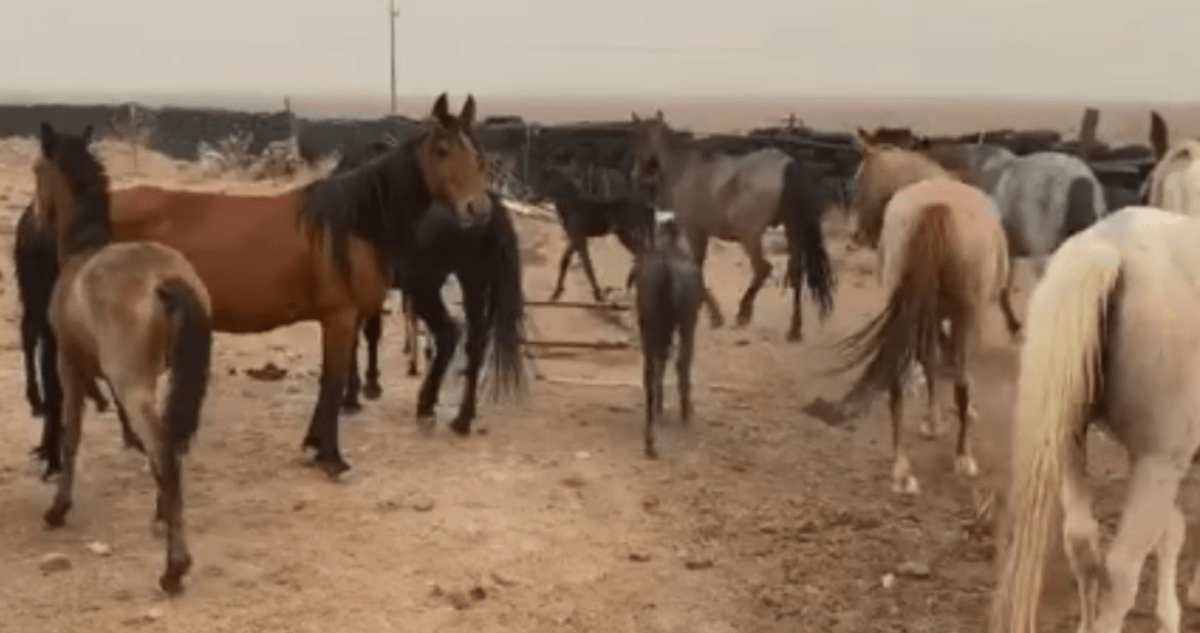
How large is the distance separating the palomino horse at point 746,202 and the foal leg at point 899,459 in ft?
12.0

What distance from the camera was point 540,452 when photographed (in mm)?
7164

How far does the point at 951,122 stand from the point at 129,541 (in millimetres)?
57900

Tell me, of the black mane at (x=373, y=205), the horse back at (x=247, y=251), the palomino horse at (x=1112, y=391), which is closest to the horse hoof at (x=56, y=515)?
the horse back at (x=247, y=251)

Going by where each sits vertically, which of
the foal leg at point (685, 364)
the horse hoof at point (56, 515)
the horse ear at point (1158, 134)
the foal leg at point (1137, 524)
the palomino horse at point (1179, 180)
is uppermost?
the horse ear at point (1158, 134)

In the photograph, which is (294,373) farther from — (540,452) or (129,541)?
(129,541)

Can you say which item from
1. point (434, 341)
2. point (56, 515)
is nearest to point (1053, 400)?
point (56, 515)

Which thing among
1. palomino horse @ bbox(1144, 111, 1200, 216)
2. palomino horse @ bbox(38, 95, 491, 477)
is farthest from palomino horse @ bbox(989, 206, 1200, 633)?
palomino horse @ bbox(38, 95, 491, 477)

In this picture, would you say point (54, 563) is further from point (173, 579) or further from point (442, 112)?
point (442, 112)

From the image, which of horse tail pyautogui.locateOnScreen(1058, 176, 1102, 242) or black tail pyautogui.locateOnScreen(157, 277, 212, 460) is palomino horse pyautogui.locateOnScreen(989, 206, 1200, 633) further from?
horse tail pyautogui.locateOnScreen(1058, 176, 1102, 242)

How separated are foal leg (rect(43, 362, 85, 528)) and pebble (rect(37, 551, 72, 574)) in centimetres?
39

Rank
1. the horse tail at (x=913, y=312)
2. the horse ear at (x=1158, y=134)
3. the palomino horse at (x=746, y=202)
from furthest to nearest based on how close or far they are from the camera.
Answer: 1. the palomino horse at (x=746, y=202)
2. the horse ear at (x=1158, y=134)
3. the horse tail at (x=913, y=312)

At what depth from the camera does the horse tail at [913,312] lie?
20.9 feet

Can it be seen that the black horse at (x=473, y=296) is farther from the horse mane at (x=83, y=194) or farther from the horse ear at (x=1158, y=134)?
the horse ear at (x=1158, y=134)

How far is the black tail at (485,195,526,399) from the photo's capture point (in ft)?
25.0
